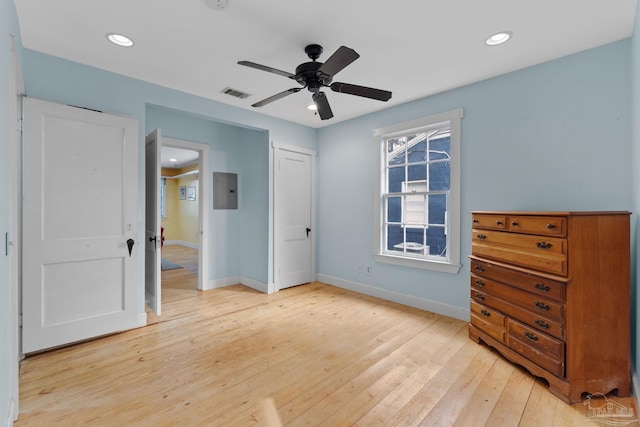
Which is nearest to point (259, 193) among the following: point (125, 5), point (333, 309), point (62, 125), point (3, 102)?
point (333, 309)

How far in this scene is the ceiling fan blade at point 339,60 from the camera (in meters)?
1.89

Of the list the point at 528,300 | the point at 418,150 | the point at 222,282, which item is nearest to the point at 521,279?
the point at 528,300

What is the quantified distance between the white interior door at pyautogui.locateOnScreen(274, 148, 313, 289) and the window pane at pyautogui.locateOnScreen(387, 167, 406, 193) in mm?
1394

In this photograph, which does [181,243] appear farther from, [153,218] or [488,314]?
[488,314]

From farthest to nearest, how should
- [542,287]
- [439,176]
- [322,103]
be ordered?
1. [439,176]
2. [322,103]
3. [542,287]

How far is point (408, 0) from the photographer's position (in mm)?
1920

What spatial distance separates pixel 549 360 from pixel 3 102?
11.9 feet

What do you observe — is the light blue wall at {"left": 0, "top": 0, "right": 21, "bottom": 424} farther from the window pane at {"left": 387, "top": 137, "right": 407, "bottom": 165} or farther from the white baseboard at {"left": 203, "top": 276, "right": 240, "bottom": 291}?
the window pane at {"left": 387, "top": 137, "right": 407, "bottom": 165}

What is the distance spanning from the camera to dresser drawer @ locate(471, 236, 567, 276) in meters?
2.02

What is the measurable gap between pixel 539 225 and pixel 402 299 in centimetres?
206

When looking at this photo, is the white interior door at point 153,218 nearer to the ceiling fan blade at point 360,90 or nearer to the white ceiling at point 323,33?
the white ceiling at point 323,33

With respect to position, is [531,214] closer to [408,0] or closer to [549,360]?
[549,360]

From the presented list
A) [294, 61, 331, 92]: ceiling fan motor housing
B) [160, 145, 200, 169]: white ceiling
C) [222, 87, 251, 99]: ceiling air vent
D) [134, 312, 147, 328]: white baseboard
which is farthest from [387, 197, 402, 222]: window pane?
[160, 145, 200, 169]: white ceiling

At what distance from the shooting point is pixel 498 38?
2.34 meters
